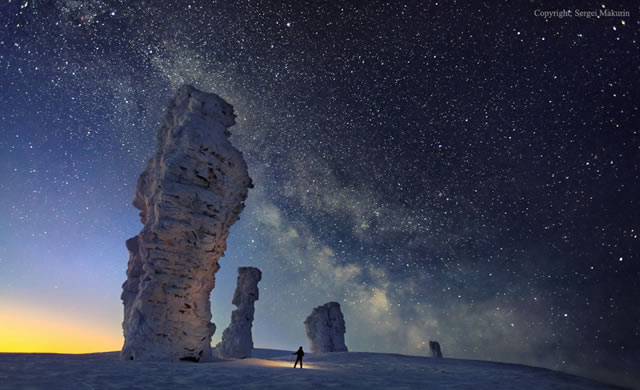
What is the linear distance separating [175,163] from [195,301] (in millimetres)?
7647

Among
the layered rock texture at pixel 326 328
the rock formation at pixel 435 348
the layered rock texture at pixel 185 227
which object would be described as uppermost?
the layered rock texture at pixel 185 227

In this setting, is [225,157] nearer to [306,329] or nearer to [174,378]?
[174,378]

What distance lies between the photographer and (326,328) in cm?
3922

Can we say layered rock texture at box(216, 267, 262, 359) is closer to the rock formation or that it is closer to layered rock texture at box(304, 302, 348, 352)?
layered rock texture at box(304, 302, 348, 352)

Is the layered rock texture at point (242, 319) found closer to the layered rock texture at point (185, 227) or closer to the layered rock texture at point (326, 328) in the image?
the layered rock texture at point (326, 328)

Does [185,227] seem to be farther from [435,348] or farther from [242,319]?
[435,348]

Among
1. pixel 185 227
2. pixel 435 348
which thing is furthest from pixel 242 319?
pixel 435 348

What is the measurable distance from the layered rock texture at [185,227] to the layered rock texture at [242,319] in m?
12.3

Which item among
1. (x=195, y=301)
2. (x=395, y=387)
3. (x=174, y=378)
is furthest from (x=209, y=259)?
(x=395, y=387)

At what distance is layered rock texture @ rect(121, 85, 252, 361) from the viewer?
17.9m

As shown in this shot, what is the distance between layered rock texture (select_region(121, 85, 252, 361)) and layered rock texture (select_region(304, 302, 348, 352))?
21032 millimetres

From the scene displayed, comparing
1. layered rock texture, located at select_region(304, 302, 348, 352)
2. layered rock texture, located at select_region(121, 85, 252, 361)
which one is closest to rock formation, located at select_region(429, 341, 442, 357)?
layered rock texture, located at select_region(304, 302, 348, 352)

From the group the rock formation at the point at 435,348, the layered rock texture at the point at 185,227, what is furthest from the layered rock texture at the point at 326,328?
the layered rock texture at the point at 185,227

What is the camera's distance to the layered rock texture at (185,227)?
17891 millimetres
